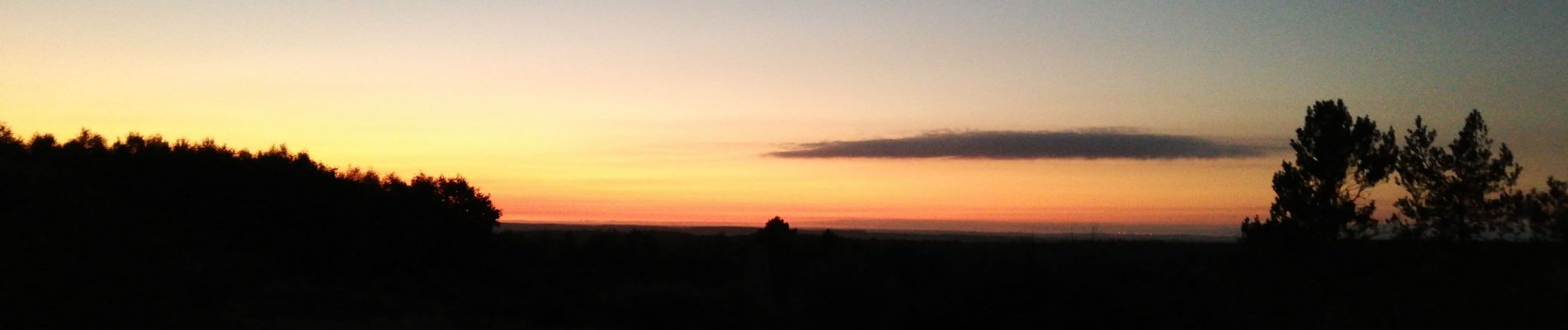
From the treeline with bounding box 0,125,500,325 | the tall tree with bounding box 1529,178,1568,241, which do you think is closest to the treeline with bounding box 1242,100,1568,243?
the tall tree with bounding box 1529,178,1568,241

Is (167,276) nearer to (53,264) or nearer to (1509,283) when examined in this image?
(53,264)

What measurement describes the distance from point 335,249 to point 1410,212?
3741 centimetres

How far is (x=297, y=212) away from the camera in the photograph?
41844mm

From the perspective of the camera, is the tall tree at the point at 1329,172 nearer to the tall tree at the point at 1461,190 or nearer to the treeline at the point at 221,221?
the tall tree at the point at 1461,190

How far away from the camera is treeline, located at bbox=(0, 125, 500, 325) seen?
18.5 meters

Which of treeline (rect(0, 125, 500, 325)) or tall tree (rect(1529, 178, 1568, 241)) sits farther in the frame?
tall tree (rect(1529, 178, 1568, 241))

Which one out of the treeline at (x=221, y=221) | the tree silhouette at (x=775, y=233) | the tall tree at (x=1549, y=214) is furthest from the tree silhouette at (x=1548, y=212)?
the treeline at (x=221, y=221)

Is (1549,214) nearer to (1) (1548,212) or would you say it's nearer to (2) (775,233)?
(1) (1548,212)

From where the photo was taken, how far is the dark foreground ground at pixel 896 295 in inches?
728

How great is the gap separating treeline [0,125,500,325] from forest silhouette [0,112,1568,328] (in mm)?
76

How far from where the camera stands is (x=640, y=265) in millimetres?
46094

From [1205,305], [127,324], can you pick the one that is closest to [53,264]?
[127,324]

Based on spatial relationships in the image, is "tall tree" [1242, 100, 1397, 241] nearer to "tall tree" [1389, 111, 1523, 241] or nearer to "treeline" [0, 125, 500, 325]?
"tall tree" [1389, 111, 1523, 241]

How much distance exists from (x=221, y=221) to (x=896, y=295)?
82.2 ft
